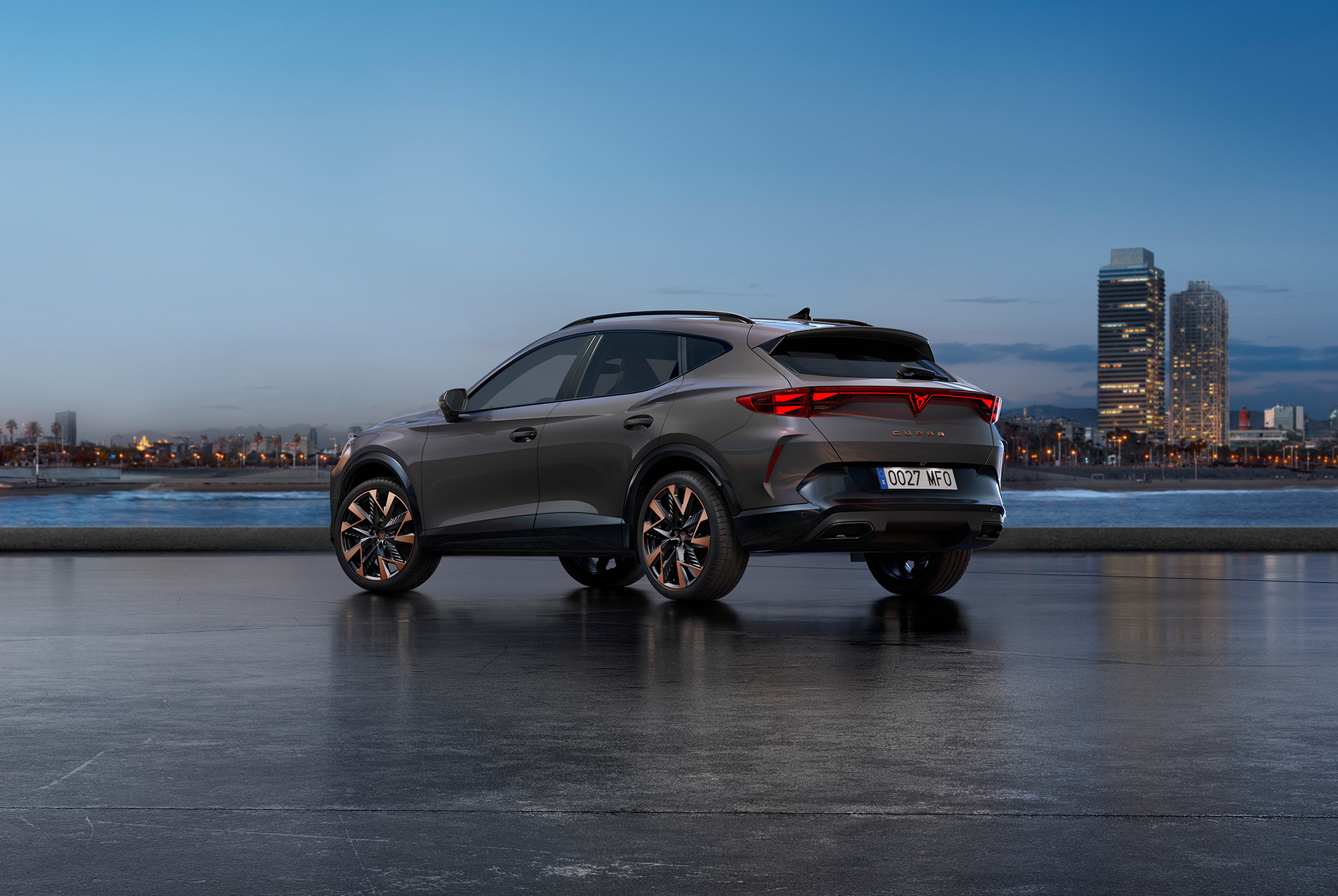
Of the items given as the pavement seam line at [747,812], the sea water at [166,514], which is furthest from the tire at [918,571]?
the sea water at [166,514]

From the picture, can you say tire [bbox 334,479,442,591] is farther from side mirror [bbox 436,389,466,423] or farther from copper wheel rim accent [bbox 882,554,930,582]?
copper wheel rim accent [bbox 882,554,930,582]

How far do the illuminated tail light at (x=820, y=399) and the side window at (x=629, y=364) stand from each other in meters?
1.00

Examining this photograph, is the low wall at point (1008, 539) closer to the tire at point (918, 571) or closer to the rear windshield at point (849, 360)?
the tire at point (918, 571)

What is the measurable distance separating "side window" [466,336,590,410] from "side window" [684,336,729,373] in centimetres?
105

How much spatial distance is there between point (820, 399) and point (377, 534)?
4283 millimetres

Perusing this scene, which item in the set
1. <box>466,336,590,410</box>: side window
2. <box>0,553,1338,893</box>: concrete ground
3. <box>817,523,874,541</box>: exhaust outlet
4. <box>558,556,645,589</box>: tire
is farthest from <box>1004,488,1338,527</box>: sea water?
<box>0,553,1338,893</box>: concrete ground

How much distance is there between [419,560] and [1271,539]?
1078 centimetres

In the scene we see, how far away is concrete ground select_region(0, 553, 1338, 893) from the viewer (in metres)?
3.32

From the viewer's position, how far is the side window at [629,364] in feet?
32.7

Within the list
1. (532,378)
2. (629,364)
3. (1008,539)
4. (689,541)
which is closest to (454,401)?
(532,378)

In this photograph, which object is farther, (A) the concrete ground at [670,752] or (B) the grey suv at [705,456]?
(B) the grey suv at [705,456]

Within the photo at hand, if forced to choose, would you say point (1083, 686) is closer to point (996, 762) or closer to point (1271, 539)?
point (996, 762)

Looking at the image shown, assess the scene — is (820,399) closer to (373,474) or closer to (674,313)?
(674,313)

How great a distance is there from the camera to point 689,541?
951 cm
